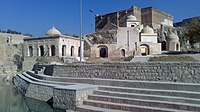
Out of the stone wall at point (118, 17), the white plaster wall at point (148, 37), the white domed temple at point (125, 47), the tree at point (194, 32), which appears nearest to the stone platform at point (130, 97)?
the tree at point (194, 32)

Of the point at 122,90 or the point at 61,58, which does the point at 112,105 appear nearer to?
the point at 122,90

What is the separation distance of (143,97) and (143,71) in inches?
88.6

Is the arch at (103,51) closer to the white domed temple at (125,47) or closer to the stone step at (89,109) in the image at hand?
the white domed temple at (125,47)

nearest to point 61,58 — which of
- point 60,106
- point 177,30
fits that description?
point 60,106

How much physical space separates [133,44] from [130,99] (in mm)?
21608

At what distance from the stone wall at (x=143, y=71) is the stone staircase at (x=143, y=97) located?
91cm

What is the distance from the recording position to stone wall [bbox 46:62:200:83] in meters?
9.19

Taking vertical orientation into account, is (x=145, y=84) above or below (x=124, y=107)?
above

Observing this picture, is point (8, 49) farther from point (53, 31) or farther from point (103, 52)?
point (103, 52)

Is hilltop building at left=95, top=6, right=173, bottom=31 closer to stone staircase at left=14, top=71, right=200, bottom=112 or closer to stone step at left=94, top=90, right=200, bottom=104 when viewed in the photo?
stone staircase at left=14, top=71, right=200, bottom=112

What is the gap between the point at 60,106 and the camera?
10266 mm

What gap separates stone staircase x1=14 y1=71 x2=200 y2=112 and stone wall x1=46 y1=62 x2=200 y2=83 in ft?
2.98

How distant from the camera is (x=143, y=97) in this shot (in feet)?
27.6

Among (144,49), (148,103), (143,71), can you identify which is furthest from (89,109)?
(144,49)
